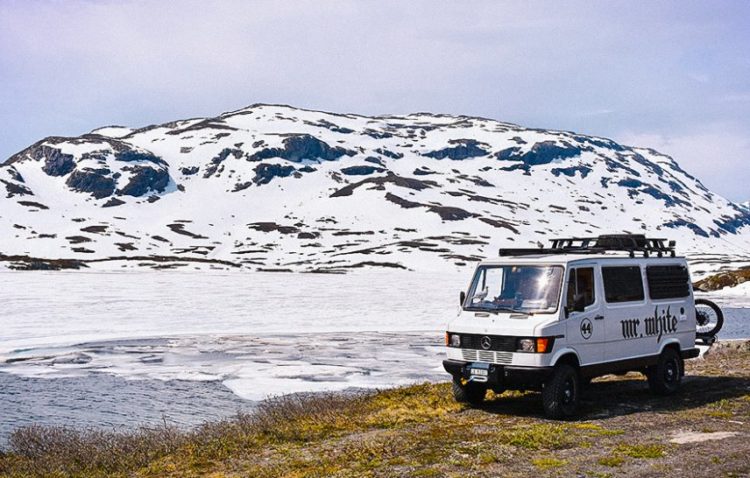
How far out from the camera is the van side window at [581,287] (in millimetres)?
12273

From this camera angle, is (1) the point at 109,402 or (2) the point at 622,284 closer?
(2) the point at 622,284

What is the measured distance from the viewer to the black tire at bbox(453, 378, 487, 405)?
44.0ft

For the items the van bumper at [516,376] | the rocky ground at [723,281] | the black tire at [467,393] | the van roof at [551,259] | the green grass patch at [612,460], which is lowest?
the rocky ground at [723,281]

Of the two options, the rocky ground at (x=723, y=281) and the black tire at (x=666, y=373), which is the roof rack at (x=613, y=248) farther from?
the rocky ground at (x=723, y=281)

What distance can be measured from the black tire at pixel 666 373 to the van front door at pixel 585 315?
2120mm

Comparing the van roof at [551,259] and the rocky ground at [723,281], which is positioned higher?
the van roof at [551,259]

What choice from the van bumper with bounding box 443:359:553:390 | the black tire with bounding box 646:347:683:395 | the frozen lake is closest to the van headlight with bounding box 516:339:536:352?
the van bumper with bounding box 443:359:553:390

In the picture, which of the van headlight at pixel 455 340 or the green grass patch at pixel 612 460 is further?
the van headlight at pixel 455 340

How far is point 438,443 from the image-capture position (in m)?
10.5

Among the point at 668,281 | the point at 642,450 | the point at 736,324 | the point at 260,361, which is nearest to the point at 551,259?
the point at 668,281

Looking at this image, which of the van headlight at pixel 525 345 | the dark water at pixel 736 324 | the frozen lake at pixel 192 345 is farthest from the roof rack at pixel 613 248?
the dark water at pixel 736 324

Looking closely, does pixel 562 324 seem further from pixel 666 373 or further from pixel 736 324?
pixel 736 324

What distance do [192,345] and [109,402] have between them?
39.3ft

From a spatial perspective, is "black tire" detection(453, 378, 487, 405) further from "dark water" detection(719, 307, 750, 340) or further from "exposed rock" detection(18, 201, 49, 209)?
"exposed rock" detection(18, 201, 49, 209)
